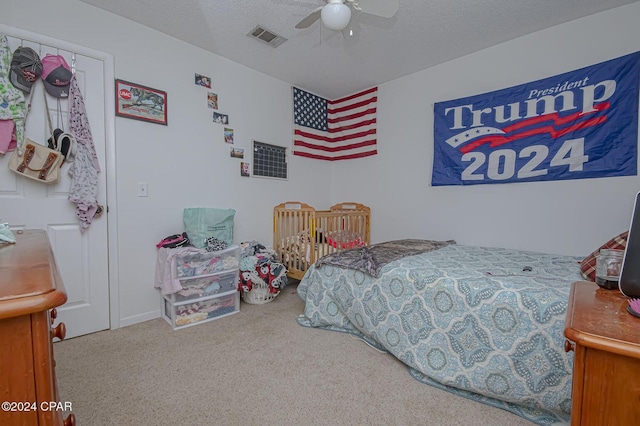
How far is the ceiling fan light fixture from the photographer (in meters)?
1.62

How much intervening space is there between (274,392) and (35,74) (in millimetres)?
2494

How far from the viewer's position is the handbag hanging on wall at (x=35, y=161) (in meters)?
1.82

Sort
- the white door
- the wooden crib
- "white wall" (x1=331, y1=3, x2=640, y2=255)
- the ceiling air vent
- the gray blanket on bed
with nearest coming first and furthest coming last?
the white door, the gray blanket on bed, "white wall" (x1=331, y1=3, x2=640, y2=255), the ceiling air vent, the wooden crib

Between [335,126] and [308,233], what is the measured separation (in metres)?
1.73

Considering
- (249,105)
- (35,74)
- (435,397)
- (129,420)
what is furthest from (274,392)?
(249,105)

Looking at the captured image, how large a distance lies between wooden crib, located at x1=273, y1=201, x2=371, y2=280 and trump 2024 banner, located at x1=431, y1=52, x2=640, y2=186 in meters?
1.06

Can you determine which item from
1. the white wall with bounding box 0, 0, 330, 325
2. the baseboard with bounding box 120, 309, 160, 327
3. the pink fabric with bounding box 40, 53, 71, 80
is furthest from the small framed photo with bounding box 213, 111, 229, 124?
the baseboard with bounding box 120, 309, 160, 327

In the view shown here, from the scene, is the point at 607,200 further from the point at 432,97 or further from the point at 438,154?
the point at 432,97

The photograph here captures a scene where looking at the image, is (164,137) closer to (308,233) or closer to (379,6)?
(308,233)

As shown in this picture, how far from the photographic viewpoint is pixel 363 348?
198cm

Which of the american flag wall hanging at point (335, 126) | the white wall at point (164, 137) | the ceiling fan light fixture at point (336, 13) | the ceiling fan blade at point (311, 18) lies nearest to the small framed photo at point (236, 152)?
the white wall at point (164, 137)

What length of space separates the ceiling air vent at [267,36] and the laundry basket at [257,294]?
225cm

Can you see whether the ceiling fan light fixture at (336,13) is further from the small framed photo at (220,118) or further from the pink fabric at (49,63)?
the pink fabric at (49,63)

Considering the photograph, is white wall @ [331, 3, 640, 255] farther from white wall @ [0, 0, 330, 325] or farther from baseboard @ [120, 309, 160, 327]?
baseboard @ [120, 309, 160, 327]
